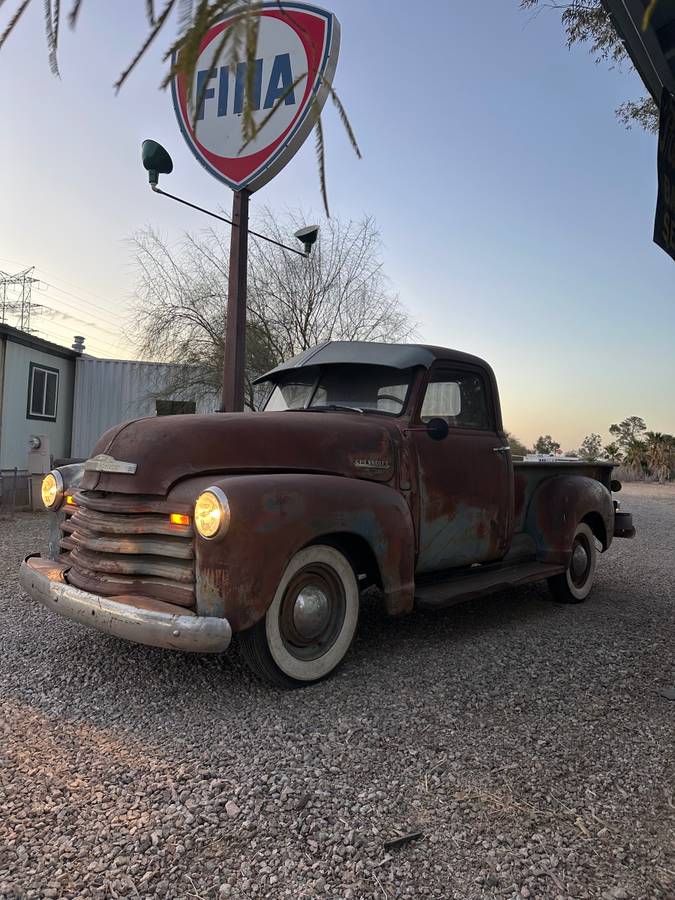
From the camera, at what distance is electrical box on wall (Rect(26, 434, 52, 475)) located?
11555mm

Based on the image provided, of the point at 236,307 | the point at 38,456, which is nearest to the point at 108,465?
the point at 236,307

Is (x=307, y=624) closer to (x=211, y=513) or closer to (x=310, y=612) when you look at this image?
(x=310, y=612)

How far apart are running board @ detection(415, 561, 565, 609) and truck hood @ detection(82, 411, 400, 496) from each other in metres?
0.79

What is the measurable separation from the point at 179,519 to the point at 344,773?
137cm

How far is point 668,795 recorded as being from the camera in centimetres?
235


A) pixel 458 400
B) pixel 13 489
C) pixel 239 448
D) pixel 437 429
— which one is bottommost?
pixel 13 489

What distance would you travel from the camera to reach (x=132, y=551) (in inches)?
125

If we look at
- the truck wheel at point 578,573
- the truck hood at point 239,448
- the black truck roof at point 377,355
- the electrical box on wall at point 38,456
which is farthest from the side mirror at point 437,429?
the electrical box on wall at point 38,456

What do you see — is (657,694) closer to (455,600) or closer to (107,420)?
(455,600)

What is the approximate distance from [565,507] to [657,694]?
6.79ft

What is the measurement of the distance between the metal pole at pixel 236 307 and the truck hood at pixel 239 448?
149 inches

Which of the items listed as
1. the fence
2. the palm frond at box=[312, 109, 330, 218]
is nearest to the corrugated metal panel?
the fence

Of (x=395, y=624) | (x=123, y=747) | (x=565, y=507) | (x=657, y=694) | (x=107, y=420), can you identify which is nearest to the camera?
(x=123, y=747)

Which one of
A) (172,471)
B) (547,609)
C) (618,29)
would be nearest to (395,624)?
(547,609)
